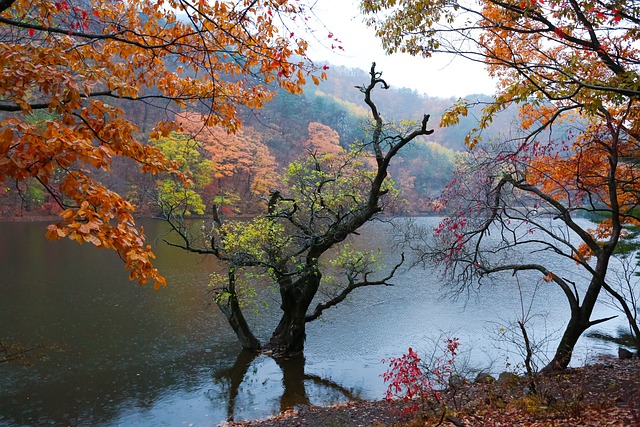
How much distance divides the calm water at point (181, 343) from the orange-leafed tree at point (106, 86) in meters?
5.69

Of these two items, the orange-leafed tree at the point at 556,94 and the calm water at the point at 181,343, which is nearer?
the orange-leafed tree at the point at 556,94

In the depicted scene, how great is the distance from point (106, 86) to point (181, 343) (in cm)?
866

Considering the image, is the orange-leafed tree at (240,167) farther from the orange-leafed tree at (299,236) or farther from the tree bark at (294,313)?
the tree bark at (294,313)

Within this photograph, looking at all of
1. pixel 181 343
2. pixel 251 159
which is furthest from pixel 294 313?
pixel 251 159

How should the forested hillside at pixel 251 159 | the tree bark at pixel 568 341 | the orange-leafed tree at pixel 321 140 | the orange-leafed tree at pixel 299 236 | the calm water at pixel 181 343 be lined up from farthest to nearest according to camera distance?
the orange-leafed tree at pixel 321 140
the forested hillside at pixel 251 159
the orange-leafed tree at pixel 299 236
the calm water at pixel 181 343
the tree bark at pixel 568 341

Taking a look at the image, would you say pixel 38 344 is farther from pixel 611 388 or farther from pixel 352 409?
pixel 611 388

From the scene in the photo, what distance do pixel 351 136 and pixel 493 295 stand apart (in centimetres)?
3919

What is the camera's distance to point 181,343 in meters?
11.8

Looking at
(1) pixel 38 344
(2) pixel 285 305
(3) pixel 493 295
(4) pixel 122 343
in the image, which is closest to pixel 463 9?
(2) pixel 285 305

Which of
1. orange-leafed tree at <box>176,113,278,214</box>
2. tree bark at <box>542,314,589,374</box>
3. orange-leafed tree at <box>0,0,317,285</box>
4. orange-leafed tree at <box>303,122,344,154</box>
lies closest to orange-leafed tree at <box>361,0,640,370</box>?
tree bark at <box>542,314,589,374</box>

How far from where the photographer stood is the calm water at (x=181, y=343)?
8602 millimetres

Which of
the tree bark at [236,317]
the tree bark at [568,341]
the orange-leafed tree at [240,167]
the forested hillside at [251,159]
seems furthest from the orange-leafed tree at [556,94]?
the orange-leafed tree at [240,167]

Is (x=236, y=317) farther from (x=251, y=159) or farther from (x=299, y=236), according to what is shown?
(x=251, y=159)

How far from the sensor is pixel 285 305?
1113cm
